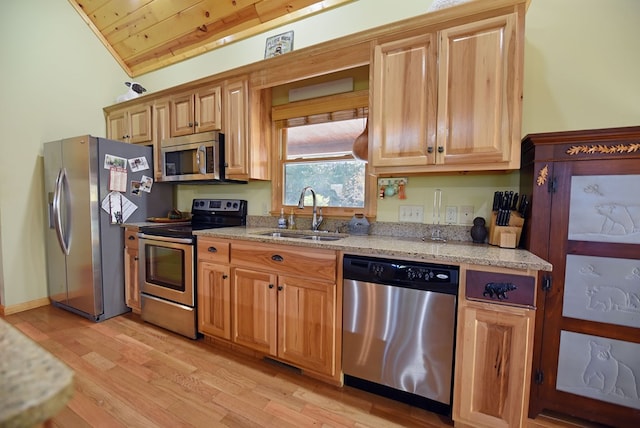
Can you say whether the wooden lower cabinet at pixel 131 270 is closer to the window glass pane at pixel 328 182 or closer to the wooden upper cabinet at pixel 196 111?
the wooden upper cabinet at pixel 196 111

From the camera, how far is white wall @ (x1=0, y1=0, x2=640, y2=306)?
1612 mm

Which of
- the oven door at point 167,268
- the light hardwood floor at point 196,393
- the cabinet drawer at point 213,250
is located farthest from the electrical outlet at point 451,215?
the oven door at point 167,268

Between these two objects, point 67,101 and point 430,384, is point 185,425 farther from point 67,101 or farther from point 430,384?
point 67,101

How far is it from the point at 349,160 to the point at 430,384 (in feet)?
5.46

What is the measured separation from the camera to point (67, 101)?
122 inches

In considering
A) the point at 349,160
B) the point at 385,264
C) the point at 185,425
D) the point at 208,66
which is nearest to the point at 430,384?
the point at 385,264

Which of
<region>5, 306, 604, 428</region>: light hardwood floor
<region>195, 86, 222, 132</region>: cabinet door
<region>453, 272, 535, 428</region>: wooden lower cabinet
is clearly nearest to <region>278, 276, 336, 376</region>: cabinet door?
<region>5, 306, 604, 428</region>: light hardwood floor

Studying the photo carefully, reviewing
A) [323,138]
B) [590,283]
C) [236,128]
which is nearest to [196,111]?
[236,128]

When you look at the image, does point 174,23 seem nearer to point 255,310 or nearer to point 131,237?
point 131,237

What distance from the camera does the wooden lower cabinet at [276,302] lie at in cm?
174

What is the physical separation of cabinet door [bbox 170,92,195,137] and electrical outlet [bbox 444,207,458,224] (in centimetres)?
240

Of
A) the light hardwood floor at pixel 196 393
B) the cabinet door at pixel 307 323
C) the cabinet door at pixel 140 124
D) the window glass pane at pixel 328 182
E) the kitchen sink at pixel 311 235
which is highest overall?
the cabinet door at pixel 140 124

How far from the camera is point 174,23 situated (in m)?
2.96

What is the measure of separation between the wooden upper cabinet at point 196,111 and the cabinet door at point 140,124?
0.37 metres
